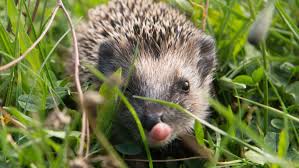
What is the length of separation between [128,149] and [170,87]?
48 centimetres

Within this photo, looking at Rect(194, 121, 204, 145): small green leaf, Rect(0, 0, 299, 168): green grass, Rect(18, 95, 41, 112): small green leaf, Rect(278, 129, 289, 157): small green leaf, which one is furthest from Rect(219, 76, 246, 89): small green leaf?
Rect(18, 95, 41, 112): small green leaf

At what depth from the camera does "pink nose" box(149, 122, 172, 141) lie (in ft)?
7.79

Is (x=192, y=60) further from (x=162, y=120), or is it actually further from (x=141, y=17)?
(x=162, y=120)

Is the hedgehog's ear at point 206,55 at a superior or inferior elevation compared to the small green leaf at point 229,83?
superior

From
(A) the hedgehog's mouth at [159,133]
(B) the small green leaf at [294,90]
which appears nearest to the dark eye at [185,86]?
(A) the hedgehog's mouth at [159,133]

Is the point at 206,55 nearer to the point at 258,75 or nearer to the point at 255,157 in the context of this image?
the point at 258,75

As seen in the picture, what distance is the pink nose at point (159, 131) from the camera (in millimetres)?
2375

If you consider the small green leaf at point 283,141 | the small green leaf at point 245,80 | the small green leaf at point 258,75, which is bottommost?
the small green leaf at point 283,141

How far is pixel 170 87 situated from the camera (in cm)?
281

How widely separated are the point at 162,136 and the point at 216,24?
1535mm

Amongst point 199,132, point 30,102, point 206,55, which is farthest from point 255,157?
point 30,102

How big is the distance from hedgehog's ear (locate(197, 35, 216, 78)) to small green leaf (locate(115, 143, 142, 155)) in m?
0.87

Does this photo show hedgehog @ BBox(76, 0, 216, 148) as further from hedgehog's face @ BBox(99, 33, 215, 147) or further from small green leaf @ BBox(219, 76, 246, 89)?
small green leaf @ BBox(219, 76, 246, 89)

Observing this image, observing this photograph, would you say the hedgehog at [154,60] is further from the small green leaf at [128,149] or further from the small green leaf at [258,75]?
the small green leaf at [258,75]
